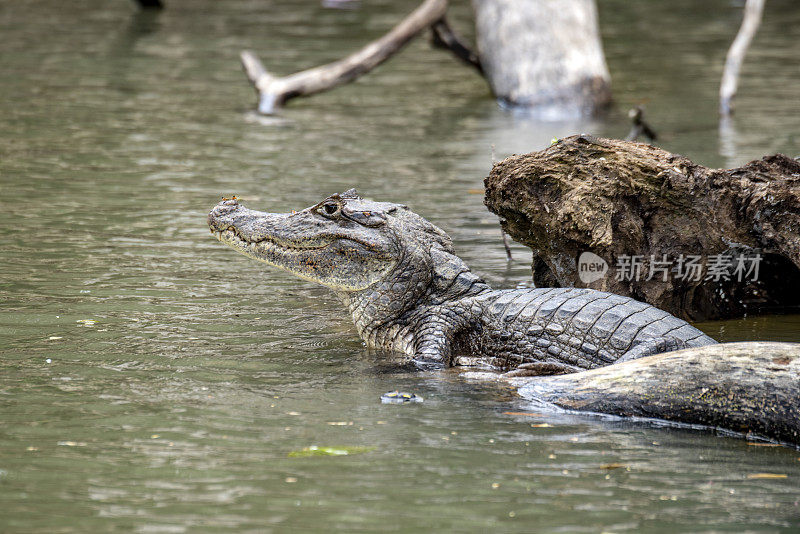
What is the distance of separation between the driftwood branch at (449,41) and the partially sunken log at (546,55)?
28cm

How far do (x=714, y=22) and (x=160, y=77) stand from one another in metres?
12.5

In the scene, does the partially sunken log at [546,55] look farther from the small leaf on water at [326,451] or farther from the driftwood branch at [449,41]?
the small leaf on water at [326,451]

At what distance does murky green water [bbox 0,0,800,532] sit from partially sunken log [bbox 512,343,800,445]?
142 mm

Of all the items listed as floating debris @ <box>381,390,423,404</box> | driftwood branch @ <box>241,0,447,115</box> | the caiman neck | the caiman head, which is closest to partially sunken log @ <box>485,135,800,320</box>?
the caiman neck

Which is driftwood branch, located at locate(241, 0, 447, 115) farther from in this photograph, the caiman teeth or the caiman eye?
the caiman eye

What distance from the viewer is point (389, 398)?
5.23 m

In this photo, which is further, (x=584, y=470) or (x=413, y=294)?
(x=413, y=294)

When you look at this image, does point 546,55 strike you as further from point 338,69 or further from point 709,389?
point 709,389

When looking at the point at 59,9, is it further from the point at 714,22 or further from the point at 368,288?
the point at 368,288

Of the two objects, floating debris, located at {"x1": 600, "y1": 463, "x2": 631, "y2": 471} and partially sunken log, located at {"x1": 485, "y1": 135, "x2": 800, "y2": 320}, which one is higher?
partially sunken log, located at {"x1": 485, "y1": 135, "x2": 800, "y2": 320}

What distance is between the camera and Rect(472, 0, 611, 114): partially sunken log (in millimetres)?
14242

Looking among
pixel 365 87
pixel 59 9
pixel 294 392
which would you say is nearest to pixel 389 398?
pixel 294 392

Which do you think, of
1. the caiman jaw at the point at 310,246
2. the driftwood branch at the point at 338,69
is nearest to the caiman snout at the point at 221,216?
the caiman jaw at the point at 310,246

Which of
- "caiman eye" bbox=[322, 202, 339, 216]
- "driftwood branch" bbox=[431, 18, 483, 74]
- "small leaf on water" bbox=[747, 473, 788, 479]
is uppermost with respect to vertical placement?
"driftwood branch" bbox=[431, 18, 483, 74]
